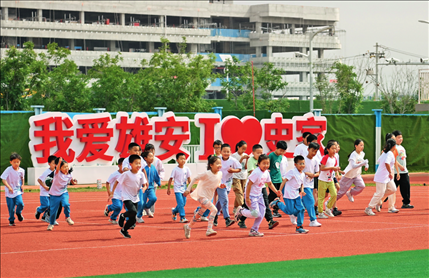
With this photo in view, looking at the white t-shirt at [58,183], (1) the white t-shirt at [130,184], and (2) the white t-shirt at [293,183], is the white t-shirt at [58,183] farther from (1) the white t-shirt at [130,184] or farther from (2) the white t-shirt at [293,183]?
(2) the white t-shirt at [293,183]

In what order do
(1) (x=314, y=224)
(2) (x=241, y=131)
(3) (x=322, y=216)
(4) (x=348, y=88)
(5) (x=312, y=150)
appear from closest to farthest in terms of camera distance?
(1) (x=314, y=224)
(5) (x=312, y=150)
(3) (x=322, y=216)
(2) (x=241, y=131)
(4) (x=348, y=88)

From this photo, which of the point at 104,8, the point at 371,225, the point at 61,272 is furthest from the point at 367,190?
the point at 104,8

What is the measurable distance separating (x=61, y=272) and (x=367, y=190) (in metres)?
15.4

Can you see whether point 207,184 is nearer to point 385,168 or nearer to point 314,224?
point 314,224

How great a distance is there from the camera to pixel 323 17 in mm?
106750

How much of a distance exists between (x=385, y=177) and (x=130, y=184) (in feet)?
20.8

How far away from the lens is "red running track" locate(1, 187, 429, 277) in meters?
10.7

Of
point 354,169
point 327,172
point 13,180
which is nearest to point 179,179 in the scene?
point 327,172

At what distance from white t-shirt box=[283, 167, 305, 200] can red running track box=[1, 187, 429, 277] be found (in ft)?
2.48

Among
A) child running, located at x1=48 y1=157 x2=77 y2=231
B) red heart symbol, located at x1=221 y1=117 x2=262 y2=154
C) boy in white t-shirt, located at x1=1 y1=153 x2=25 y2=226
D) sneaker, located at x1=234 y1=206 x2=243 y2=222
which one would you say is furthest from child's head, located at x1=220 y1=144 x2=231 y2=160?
red heart symbol, located at x1=221 y1=117 x2=262 y2=154

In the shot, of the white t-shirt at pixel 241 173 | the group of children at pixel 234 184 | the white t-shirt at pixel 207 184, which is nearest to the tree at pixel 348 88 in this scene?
the group of children at pixel 234 184

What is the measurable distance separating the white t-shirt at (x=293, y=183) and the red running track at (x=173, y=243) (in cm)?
76

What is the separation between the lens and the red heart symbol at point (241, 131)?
26344 millimetres

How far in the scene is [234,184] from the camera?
14680 mm
